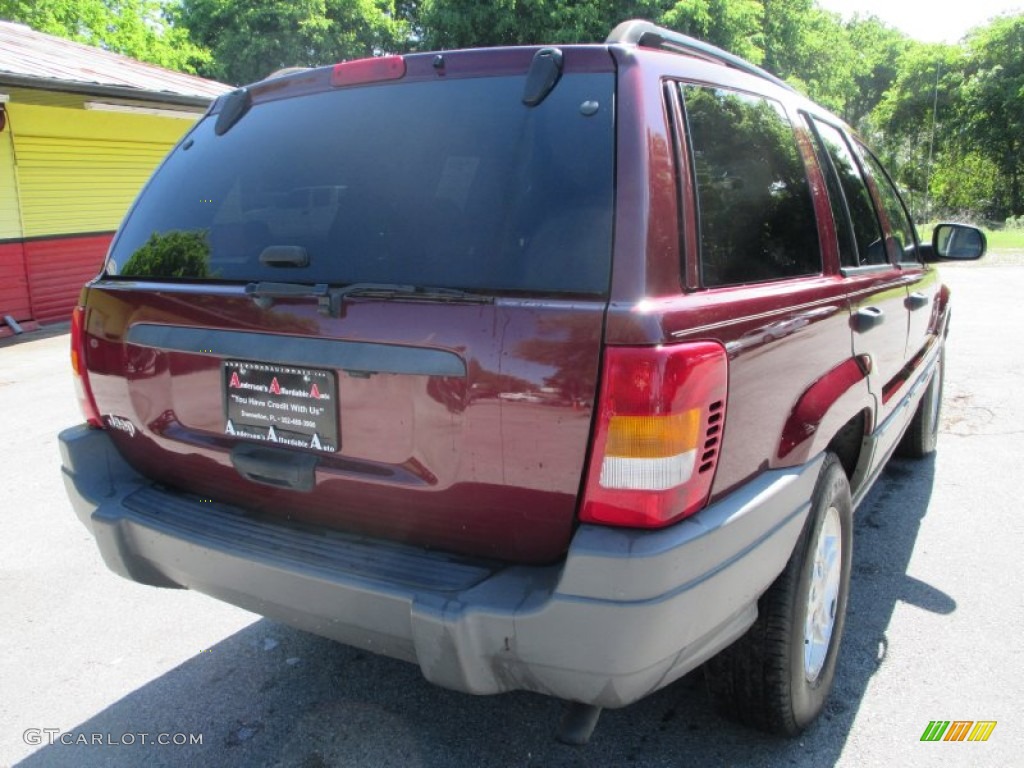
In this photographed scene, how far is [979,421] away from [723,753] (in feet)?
14.8

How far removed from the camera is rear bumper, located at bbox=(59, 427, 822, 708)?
1749 mm

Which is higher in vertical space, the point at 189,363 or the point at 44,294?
the point at 189,363

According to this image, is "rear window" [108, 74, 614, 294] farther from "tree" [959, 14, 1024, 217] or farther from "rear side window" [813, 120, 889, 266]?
"tree" [959, 14, 1024, 217]

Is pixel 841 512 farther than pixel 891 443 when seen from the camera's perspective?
No

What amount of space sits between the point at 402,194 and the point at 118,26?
125 feet

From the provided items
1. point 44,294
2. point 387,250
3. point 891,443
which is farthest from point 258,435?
point 44,294

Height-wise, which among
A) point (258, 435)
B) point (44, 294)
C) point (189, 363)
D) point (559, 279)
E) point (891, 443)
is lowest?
point (44, 294)

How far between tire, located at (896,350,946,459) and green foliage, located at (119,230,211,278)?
3955mm

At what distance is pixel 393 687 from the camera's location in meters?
2.77

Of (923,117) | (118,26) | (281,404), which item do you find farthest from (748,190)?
(923,117)

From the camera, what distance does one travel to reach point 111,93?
34.4ft

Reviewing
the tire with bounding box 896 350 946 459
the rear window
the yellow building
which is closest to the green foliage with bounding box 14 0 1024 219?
the yellow building

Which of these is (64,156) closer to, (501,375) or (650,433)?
(501,375)

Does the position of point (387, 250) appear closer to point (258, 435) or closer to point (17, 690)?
point (258, 435)
